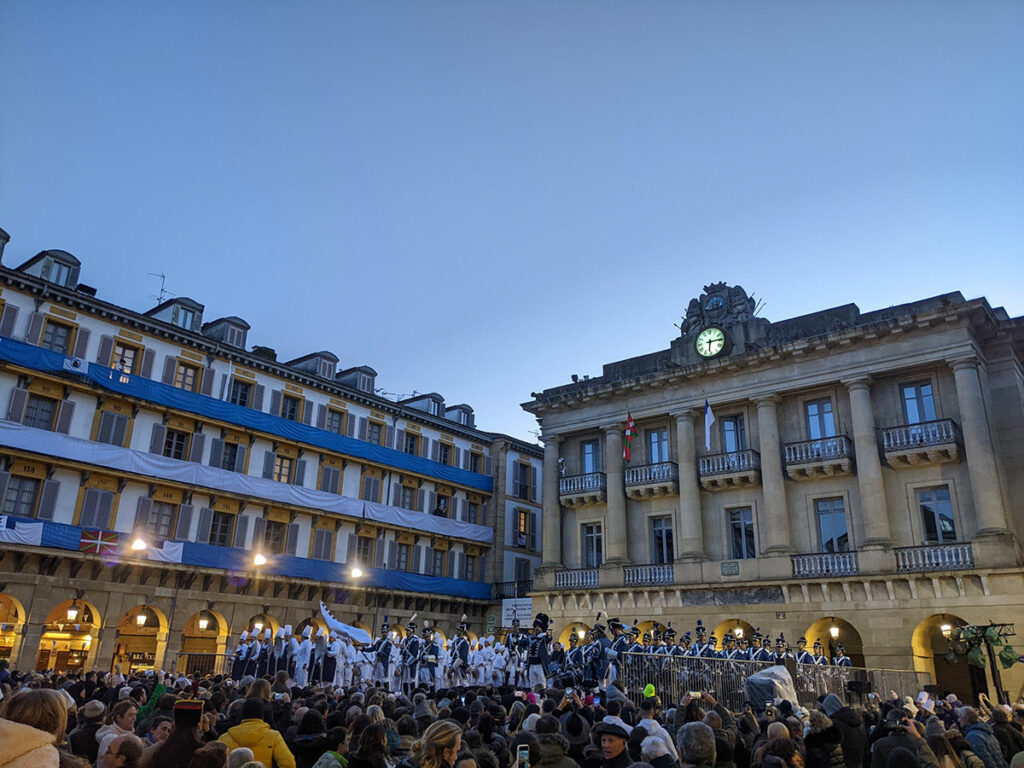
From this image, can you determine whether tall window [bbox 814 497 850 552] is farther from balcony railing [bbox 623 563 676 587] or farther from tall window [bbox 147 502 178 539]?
tall window [bbox 147 502 178 539]

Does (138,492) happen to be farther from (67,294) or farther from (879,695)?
(879,695)

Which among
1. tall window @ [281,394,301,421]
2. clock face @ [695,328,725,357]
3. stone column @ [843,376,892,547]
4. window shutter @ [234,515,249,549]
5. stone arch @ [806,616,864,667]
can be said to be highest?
clock face @ [695,328,725,357]

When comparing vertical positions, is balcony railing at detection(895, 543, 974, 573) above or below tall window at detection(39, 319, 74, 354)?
below

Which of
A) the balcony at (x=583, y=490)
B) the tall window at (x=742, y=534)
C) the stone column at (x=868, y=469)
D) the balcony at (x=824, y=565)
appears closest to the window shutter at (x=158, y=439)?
the balcony at (x=583, y=490)

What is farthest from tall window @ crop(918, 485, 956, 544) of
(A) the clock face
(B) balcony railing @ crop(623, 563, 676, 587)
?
(A) the clock face

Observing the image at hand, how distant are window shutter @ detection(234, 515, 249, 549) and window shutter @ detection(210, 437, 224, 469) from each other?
2876 mm

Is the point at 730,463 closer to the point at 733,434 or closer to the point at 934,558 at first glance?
the point at 733,434

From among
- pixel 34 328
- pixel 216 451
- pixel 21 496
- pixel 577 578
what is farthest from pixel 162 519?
pixel 577 578

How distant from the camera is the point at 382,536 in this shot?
44969 millimetres

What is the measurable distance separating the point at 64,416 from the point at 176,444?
17.4ft

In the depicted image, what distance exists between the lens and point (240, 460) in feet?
128

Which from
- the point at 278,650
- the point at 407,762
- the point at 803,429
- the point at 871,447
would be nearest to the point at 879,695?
the point at 871,447

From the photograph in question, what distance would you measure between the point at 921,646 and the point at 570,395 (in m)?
20.3

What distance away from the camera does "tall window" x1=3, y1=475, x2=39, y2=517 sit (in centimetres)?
3125
